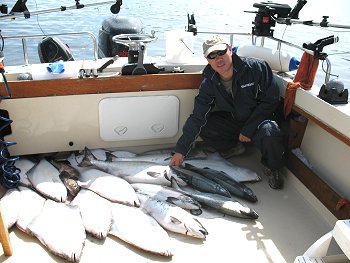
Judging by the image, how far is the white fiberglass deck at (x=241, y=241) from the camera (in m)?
2.29

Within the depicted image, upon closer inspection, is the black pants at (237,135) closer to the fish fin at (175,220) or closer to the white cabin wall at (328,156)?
the white cabin wall at (328,156)

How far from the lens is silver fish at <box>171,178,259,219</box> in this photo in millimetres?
2666

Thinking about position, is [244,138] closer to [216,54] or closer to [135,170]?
[216,54]

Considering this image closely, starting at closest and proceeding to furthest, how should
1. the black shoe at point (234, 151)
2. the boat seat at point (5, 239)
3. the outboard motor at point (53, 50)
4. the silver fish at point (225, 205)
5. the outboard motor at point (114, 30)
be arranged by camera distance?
1. the boat seat at point (5, 239)
2. the silver fish at point (225, 205)
3. the black shoe at point (234, 151)
4. the outboard motor at point (53, 50)
5. the outboard motor at point (114, 30)

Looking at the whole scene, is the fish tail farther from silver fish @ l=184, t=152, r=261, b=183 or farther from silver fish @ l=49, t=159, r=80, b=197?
silver fish @ l=184, t=152, r=261, b=183

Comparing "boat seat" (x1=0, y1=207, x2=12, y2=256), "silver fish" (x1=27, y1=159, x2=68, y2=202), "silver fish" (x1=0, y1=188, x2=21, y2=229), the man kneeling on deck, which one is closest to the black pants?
the man kneeling on deck

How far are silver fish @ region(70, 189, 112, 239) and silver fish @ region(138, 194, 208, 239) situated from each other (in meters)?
0.30

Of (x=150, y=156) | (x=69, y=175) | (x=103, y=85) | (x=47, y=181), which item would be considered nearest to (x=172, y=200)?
(x=150, y=156)

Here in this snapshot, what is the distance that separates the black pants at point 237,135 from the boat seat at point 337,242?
4.11 ft

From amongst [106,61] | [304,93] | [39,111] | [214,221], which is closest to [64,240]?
[214,221]

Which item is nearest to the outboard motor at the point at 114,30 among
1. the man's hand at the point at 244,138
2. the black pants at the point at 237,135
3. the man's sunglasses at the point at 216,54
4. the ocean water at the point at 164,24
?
the ocean water at the point at 164,24

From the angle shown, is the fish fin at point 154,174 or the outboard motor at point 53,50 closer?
the fish fin at point 154,174

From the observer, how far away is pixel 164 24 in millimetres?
12359

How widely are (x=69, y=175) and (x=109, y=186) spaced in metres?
0.42
